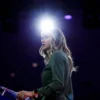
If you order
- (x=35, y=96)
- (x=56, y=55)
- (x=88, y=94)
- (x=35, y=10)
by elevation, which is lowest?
(x=88, y=94)

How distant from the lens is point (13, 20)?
676 centimetres

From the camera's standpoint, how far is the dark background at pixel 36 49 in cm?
717

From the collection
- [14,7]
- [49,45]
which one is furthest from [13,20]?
[49,45]

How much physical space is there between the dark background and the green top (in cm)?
483

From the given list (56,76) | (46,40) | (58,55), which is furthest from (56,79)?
(46,40)

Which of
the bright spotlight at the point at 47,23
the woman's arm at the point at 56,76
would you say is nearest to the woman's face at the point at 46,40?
the woman's arm at the point at 56,76

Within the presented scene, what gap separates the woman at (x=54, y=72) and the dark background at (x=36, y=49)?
472cm

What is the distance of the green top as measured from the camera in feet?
6.13

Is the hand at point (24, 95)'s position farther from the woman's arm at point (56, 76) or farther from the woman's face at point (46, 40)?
the woman's face at point (46, 40)

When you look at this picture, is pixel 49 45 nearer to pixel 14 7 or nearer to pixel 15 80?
pixel 14 7

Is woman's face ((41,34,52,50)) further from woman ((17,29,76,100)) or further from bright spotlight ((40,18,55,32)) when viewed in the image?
bright spotlight ((40,18,55,32))

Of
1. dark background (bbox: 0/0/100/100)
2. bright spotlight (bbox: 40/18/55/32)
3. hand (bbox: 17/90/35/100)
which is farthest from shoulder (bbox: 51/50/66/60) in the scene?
bright spotlight (bbox: 40/18/55/32)

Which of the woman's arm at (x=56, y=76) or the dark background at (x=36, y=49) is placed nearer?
the woman's arm at (x=56, y=76)

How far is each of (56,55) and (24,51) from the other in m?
5.84
